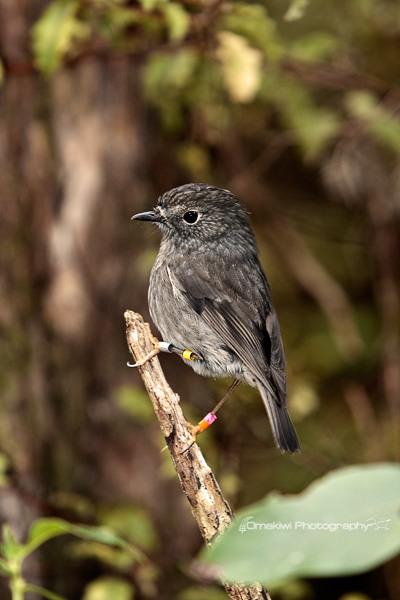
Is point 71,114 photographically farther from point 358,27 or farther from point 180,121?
point 358,27

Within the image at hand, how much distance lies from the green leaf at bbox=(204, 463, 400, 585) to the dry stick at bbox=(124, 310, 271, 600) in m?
1.21

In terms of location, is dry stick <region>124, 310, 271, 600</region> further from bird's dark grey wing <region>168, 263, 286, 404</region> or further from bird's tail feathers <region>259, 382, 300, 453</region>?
bird's dark grey wing <region>168, 263, 286, 404</region>

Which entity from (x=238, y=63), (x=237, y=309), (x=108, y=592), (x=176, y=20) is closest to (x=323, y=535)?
(x=237, y=309)

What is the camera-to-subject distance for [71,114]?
4633mm

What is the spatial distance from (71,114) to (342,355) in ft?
9.28

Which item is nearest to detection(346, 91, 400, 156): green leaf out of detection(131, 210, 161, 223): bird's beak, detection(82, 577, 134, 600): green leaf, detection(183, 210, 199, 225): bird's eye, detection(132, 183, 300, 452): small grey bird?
detection(132, 183, 300, 452): small grey bird

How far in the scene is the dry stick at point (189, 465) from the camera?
6.40 ft

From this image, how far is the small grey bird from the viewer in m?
2.71

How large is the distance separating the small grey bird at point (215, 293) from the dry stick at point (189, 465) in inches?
16.5

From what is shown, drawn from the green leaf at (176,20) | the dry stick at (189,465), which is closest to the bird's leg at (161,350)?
the dry stick at (189,465)

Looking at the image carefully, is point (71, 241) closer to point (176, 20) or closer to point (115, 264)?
point (115, 264)

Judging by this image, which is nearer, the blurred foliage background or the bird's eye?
the bird's eye

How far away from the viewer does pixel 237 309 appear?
9.22 ft

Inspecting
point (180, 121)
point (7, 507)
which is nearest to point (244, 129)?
point (180, 121)
